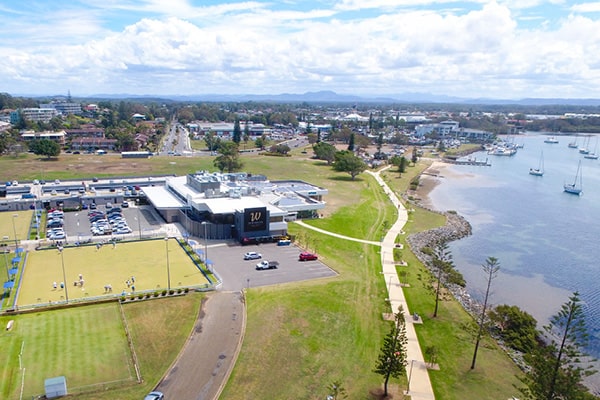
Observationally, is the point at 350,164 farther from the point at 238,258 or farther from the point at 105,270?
the point at 105,270

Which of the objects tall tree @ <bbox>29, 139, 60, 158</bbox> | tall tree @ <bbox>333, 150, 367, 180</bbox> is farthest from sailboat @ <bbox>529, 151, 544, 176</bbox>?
tall tree @ <bbox>29, 139, 60, 158</bbox>

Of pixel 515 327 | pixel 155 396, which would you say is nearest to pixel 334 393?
pixel 155 396

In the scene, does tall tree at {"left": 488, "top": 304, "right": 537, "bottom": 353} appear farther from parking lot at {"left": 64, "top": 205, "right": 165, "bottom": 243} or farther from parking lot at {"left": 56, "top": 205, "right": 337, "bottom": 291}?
parking lot at {"left": 64, "top": 205, "right": 165, "bottom": 243}

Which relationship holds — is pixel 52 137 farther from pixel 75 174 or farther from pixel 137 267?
pixel 137 267

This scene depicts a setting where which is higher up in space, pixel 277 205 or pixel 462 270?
pixel 277 205

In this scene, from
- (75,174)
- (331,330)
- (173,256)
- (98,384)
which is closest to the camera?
(98,384)

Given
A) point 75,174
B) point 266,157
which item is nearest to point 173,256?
point 75,174
